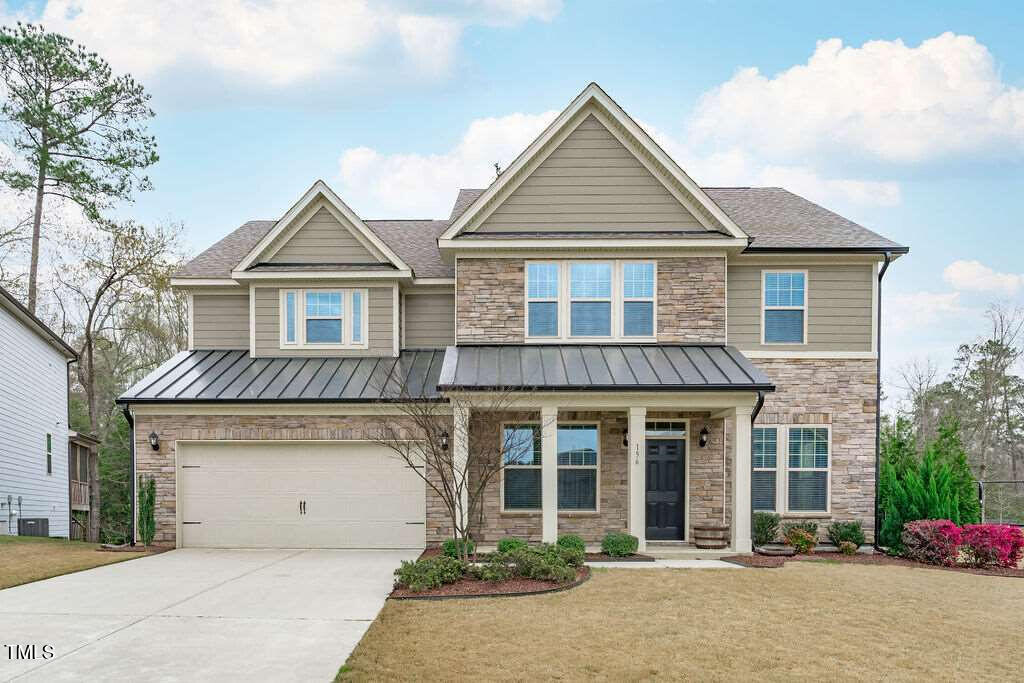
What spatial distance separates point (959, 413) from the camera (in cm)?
3503

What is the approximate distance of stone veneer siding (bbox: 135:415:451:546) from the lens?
1555 cm

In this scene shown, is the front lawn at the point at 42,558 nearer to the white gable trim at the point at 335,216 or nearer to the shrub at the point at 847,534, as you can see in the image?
the white gable trim at the point at 335,216

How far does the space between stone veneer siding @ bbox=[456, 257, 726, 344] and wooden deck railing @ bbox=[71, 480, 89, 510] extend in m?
19.3

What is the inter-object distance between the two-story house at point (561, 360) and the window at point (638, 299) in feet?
0.17

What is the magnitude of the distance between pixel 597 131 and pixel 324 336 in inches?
317

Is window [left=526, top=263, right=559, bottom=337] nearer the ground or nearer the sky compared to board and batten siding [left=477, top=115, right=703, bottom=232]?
nearer the ground

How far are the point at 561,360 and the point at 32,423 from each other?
17.3 metres

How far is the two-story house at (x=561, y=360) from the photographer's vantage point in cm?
1559

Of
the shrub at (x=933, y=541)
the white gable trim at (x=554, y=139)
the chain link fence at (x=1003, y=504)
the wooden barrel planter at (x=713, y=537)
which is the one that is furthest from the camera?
the chain link fence at (x=1003, y=504)

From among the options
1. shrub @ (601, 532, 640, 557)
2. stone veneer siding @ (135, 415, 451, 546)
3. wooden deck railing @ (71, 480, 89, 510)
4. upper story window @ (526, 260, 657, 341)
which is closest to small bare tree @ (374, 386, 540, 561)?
stone veneer siding @ (135, 415, 451, 546)

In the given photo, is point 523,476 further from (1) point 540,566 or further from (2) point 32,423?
(2) point 32,423

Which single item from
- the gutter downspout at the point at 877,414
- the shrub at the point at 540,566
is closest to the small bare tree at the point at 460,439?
the shrub at the point at 540,566

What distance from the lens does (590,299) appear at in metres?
16.3

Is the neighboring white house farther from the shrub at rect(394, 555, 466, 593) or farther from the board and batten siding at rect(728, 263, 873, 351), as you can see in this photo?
the board and batten siding at rect(728, 263, 873, 351)
